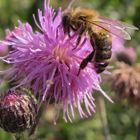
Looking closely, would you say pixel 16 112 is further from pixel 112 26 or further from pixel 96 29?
pixel 112 26

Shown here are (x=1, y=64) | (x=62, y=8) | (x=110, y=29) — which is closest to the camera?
(x=110, y=29)

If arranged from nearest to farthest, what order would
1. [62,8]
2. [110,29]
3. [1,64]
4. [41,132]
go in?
[110,29]
[62,8]
[41,132]
[1,64]

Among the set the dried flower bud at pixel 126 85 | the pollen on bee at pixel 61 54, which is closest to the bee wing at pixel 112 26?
the pollen on bee at pixel 61 54

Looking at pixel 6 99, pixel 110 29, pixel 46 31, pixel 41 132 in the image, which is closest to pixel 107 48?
pixel 110 29

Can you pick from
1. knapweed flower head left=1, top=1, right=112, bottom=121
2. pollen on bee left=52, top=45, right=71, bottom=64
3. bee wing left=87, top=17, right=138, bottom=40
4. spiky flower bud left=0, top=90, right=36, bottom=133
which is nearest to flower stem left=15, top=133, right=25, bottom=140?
spiky flower bud left=0, top=90, right=36, bottom=133

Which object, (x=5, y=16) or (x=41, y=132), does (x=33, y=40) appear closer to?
(x=41, y=132)

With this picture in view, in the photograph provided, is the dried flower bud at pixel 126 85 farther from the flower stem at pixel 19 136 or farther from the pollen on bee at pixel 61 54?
the flower stem at pixel 19 136
